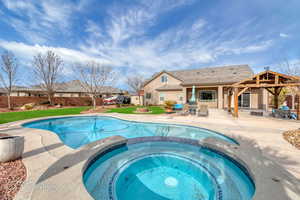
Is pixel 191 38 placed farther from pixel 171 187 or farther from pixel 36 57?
pixel 36 57

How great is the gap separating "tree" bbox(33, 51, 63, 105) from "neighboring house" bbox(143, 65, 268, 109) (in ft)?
57.4

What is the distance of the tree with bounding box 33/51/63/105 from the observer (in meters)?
21.3

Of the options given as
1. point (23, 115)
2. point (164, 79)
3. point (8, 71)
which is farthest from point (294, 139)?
point (8, 71)

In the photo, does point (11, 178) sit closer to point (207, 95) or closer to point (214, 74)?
point (207, 95)

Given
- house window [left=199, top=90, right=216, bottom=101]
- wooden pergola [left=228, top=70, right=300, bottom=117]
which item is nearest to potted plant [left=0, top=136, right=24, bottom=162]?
wooden pergola [left=228, top=70, right=300, bottom=117]

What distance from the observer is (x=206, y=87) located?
1664 centimetres

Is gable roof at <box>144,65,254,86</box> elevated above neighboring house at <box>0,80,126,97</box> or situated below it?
above

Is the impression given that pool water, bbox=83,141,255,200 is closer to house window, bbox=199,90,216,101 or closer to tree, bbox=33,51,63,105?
Answer: house window, bbox=199,90,216,101

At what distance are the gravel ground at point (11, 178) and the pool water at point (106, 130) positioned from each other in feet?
6.75

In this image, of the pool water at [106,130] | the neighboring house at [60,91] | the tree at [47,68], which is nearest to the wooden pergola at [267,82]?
the pool water at [106,130]

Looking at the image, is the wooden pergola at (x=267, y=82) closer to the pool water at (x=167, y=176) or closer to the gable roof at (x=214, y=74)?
the gable roof at (x=214, y=74)

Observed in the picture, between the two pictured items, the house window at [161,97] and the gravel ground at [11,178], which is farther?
the house window at [161,97]

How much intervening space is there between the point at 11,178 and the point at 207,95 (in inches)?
768

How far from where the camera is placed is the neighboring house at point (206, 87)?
613 inches
